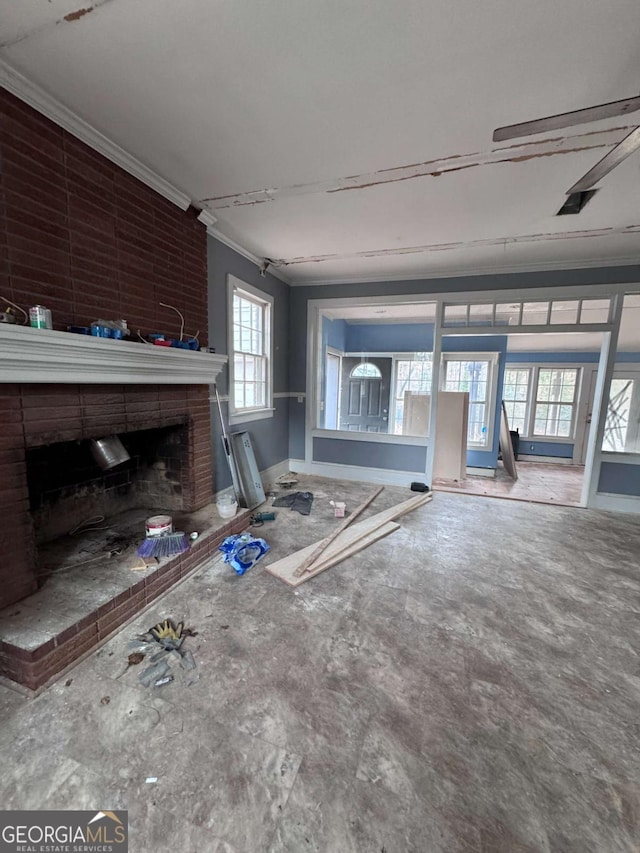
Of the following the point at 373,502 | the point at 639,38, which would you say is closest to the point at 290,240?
the point at 639,38

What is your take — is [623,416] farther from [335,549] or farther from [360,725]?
[360,725]

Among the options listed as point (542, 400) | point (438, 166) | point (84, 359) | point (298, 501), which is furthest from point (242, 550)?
point (542, 400)

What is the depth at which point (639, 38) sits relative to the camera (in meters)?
1.36

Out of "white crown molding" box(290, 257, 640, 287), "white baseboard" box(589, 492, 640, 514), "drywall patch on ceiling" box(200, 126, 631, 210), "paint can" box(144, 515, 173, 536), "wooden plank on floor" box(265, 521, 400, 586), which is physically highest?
"drywall patch on ceiling" box(200, 126, 631, 210)

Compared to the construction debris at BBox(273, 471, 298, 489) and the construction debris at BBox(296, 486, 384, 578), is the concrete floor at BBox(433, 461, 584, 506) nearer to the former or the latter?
the construction debris at BBox(296, 486, 384, 578)

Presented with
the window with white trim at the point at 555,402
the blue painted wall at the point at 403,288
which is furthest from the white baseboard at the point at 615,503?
the window with white trim at the point at 555,402

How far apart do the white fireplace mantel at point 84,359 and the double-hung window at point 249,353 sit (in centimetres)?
116

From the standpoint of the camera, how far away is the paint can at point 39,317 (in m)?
1.70

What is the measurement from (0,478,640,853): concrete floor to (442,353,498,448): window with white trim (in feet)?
11.7

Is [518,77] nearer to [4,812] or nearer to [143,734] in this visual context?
[143,734]

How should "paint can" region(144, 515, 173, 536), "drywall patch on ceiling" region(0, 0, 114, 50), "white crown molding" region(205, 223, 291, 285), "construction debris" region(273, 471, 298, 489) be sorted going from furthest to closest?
1. "construction debris" region(273, 471, 298, 489)
2. "white crown molding" region(205, 223, 291, 285)
3. "paint can" region(144, 515, 173, 536)
4. "drywall patch on ceiling" region(0, 0, 114, 50)

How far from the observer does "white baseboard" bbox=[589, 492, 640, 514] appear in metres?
3.93

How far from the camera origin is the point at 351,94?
170 cm

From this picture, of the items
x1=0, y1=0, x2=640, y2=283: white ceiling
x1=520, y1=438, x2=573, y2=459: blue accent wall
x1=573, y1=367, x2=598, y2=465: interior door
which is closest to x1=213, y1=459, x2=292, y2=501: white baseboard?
x1=0, y1=0, x2=640, y2=283: white ceiling
